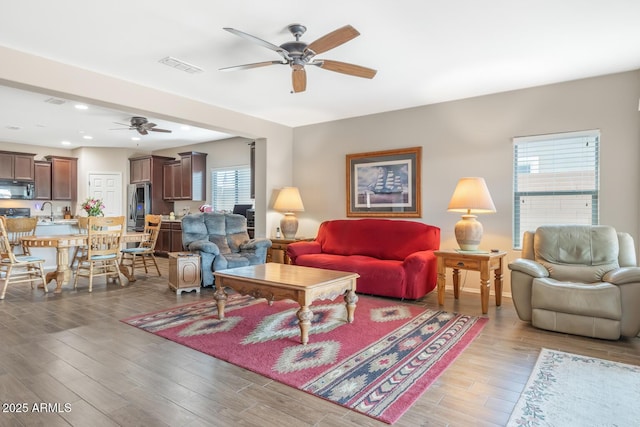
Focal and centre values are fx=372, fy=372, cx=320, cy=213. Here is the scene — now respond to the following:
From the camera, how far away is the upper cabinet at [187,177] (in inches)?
320

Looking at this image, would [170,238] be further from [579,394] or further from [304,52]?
[579,394]

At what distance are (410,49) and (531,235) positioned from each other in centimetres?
229

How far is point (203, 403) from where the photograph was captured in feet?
6.79

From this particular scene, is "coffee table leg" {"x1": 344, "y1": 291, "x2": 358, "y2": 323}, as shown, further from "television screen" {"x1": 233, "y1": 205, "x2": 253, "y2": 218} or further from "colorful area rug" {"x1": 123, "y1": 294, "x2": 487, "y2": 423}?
"television screen" {"x1": 233, "y1": 205, "x2": 253, "y2": 218}

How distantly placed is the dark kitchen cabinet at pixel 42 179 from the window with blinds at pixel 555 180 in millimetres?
9673

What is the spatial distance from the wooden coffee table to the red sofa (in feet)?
3.40

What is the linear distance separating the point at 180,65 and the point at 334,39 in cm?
189

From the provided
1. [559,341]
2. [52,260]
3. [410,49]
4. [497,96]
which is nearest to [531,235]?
[559,341]

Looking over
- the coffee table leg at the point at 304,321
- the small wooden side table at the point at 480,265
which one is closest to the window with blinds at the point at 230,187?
the small wooden side table at the point at 480,265

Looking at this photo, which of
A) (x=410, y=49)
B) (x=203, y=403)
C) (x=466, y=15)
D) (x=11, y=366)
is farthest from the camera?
A: (x=410, y=49)

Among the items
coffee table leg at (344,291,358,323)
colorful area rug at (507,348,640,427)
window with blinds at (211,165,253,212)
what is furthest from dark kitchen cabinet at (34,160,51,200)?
colorful area rug at (507,348,640,427)

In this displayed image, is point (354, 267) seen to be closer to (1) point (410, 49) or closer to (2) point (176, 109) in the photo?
(1) point (410, 49)

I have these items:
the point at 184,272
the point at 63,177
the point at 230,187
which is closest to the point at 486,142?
the point at 184,272

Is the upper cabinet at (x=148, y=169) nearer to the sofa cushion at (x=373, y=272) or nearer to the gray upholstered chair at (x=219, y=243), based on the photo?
the gray upholstered chair at (x=219, y=243)
